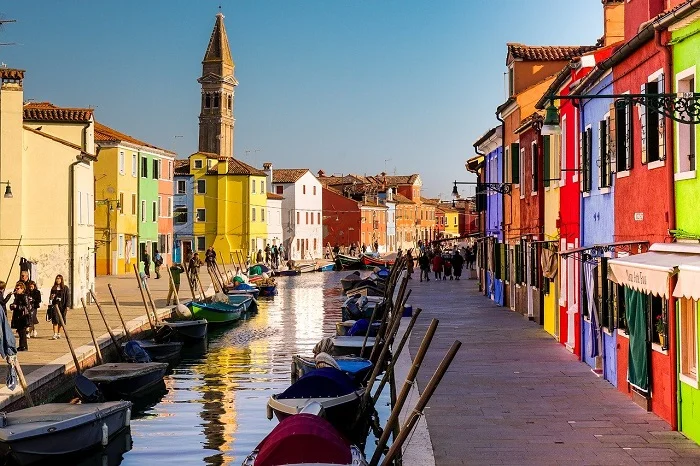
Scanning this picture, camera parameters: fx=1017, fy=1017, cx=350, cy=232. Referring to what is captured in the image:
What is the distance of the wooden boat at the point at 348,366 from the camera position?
20.1m

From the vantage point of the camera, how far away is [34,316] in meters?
25.9

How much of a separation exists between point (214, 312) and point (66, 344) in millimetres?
12659

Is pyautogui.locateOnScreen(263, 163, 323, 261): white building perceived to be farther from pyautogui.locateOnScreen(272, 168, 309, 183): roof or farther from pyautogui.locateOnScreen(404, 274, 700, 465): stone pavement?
pyautogui.locateOnScreen(404, 274, 700, 465): stone pavement

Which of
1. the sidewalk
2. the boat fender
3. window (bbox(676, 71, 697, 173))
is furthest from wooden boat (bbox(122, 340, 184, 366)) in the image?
window (bbox(676, 71, 697, 173))

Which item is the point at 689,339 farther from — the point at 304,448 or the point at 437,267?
the point at 437,267

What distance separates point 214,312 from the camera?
121 feet

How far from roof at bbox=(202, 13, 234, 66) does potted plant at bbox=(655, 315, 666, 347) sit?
11927 centimetres

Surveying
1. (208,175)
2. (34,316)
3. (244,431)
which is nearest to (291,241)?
(208,175)

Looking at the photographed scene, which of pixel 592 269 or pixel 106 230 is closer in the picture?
pixel 592 269

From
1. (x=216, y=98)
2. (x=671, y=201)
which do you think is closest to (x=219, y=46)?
(x=216, y=98)

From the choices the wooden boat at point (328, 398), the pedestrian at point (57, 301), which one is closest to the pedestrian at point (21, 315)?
the pedestrian at point (57, 301)

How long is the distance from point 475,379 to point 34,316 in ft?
42.7

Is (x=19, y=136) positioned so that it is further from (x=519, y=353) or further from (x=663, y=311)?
(x=663, y=311)

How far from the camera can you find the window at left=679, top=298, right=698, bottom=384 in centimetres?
1244
